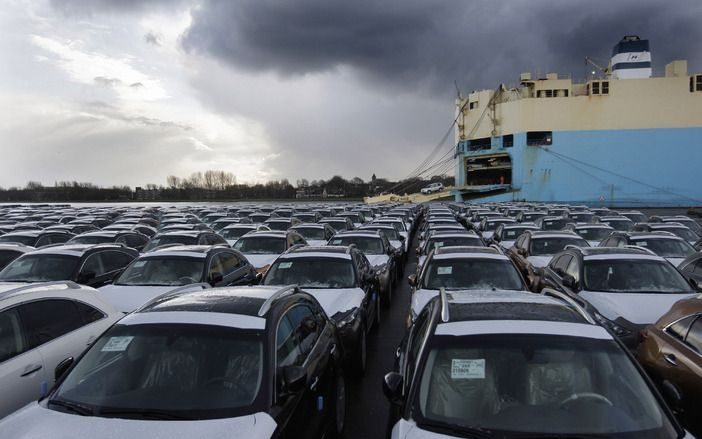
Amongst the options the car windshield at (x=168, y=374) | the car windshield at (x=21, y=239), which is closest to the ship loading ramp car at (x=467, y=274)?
the car windshield at (x=168, y=374)

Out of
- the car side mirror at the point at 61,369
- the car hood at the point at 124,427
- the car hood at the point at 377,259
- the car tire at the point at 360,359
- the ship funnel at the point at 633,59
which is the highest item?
the ship funnel at the point at 633,59

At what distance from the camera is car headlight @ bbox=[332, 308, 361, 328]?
6.22 metres

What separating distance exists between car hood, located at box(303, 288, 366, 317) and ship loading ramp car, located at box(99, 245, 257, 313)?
1.99 metres

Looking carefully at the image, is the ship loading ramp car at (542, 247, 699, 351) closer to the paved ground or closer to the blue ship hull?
the paved ground

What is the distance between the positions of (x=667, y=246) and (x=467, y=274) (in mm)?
7328

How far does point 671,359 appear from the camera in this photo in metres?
4.71

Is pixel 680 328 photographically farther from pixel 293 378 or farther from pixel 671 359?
pixel 293 378

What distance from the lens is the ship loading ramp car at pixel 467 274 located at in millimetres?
7297

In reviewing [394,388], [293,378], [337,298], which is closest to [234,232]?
[337,298]

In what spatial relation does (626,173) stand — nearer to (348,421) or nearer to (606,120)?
(606,120)

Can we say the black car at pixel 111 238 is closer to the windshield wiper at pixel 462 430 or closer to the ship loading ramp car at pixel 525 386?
the ship loading ramp car at pixel 525 386

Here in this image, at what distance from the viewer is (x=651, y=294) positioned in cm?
712

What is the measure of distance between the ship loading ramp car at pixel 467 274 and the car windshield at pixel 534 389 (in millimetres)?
3913

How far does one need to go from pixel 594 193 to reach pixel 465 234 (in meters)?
45.6
